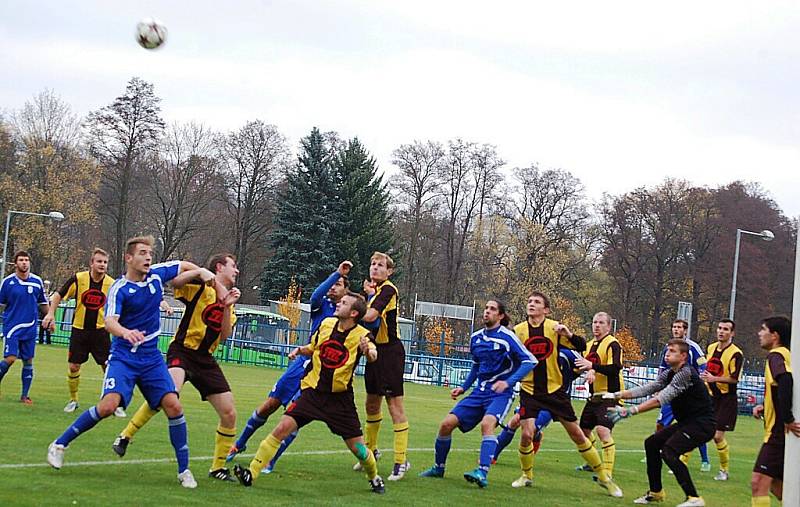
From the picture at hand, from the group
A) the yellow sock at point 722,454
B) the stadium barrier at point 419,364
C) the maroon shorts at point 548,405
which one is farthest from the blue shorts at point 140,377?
the stadium barrier at point 419,364

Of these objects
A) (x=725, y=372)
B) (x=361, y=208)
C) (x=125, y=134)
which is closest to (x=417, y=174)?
(x=361, y=208)

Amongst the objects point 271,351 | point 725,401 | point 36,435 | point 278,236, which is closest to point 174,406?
point 36,435

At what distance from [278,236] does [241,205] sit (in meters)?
5.02

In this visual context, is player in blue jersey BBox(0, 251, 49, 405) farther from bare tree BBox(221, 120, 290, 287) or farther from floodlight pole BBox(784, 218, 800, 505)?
bare tree BBox(221, 120, 290, 287)

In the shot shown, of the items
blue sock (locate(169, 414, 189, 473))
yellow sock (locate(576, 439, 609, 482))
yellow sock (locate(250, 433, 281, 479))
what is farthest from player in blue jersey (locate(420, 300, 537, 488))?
blue sock (locate(169, 414, 189, 473))

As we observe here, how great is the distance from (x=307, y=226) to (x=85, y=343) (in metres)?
42.4

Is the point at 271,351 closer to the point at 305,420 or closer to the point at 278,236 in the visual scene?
the point at 278,236

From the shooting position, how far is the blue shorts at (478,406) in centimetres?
1026

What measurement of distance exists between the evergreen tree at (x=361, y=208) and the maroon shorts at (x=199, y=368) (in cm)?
4642

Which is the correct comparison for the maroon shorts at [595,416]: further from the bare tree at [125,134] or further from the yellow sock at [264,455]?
the bare tree at [125,134]

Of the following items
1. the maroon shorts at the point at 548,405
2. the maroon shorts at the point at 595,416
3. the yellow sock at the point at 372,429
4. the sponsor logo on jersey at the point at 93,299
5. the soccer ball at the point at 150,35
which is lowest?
the yellow sock at the point at 372,429

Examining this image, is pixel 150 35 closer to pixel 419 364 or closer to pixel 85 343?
pixel 85 343

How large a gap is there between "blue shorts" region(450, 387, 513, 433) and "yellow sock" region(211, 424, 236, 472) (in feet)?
8.53

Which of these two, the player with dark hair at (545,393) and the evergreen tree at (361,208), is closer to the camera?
the player with dark hair at (545,393)
